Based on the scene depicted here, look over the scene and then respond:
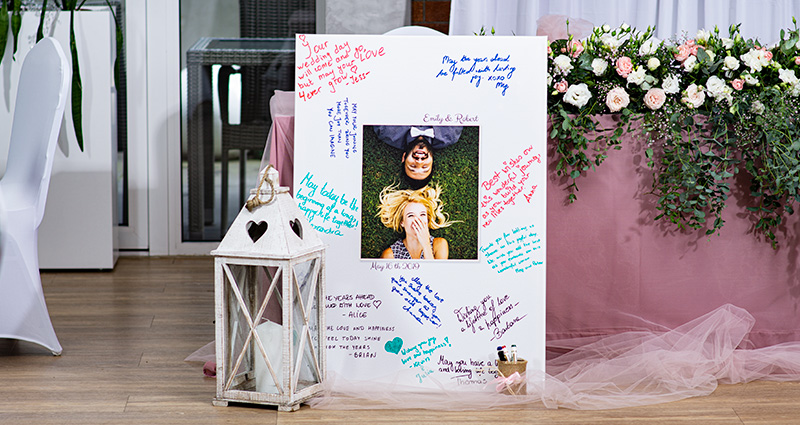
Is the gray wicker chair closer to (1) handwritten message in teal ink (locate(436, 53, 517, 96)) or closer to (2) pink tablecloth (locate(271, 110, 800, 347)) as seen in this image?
(2) pink tablecloth (locate(271, 110, 800, 347))

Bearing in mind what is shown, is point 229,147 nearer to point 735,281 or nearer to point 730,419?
point 735,281

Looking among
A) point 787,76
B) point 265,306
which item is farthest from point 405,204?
point 787,76

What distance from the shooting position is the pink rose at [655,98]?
2092mm

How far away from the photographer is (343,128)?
201 centimetres

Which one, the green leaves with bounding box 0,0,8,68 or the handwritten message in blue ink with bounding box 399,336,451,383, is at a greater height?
the green leaves with bounding box 0,0,8,68

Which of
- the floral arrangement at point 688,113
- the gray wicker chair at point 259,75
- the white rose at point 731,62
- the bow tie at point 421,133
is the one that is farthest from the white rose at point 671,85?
the gray wicker chair at point 259,75

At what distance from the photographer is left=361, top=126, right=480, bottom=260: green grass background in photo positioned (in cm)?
201

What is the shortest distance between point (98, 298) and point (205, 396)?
119 centimetres

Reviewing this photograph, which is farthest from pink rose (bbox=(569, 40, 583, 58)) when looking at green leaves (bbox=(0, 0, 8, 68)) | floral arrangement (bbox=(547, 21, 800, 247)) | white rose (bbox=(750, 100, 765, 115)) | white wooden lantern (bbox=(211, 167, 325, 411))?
green leaves (bbox=(0, 0, 8, 68))

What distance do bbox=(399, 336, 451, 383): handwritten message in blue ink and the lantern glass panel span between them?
0.22 metres

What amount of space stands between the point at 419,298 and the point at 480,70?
57 cm

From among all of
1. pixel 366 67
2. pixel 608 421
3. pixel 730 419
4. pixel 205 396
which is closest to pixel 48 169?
pixel 205 396

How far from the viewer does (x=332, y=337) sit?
2.02 metres

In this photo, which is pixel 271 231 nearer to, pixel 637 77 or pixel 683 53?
pixel 637 77
